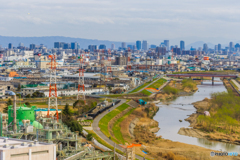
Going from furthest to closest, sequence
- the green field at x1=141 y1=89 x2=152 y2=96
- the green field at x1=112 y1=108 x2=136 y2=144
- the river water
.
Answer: the green field at x1=141 y1=89 x2=152 y2=96 < the green field at x1=112 y1=108 x2=136 y2=144 < the river water

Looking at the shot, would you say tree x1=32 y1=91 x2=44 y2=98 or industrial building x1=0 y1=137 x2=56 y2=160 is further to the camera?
tree x1=32 y1=91 x2=44 y2=98

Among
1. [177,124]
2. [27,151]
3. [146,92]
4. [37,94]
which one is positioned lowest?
[177,124]

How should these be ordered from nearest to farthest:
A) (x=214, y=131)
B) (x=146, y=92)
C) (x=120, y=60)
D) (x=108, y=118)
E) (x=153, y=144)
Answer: (x=153, y=144) < (x=214, y=131) < (x=108, y=118) < (x=146, y=92) < (x=120, y=60)

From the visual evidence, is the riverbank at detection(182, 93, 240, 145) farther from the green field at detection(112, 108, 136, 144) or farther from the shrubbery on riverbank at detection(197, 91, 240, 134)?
the green field at detection(112, 108, 136, 144)

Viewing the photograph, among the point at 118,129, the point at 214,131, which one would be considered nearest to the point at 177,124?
the point at 214,131

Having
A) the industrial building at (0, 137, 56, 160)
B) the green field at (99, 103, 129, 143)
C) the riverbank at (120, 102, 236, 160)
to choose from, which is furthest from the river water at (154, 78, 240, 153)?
the industrial building at (0, 137, 56, 160)

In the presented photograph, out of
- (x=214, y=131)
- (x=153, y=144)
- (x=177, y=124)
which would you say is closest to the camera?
(x=153, y=144)

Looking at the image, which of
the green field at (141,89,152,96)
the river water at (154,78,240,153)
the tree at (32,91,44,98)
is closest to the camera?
the river water at (154,78,240,153)

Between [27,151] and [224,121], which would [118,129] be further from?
[27,151]

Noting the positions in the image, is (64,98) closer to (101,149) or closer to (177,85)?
(101,149)

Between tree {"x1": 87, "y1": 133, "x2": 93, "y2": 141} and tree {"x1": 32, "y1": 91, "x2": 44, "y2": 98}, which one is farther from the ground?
tree {"x1": 32, "y1": 91, "x2": 44, "y2": 98}

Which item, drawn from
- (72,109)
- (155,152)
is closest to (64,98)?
(72,109)
